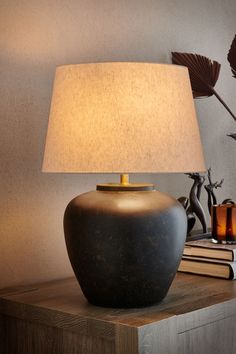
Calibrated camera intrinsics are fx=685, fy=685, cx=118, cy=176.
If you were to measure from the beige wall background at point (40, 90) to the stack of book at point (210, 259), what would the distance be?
344mm

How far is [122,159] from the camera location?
1.54 metres

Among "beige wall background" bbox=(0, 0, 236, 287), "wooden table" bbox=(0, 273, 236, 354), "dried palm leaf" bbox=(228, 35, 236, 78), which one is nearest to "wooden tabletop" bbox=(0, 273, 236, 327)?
"wooden table" bbox=(0, 273, 236, 354)

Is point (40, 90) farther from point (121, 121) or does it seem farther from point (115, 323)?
point (115, 323)

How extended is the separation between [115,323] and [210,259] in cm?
61

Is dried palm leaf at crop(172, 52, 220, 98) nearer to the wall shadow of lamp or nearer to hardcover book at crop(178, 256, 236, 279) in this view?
hardcover book at crop(178, 256, 236, 279)

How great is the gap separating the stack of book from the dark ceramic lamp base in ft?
1.16

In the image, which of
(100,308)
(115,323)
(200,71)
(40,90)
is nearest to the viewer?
(115,323)

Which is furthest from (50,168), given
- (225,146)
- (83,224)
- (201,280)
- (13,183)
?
(225,146)

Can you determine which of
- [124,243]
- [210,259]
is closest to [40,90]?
[124,243]

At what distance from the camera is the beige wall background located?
1.86 m

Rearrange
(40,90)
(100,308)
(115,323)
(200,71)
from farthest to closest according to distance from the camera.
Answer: (200,71) < (40,90) < (100,308) < (115,323)

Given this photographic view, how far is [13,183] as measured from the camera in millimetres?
1874

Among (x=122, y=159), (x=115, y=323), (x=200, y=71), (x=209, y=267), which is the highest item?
(x=200, y=71)

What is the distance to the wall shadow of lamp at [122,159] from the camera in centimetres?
155
